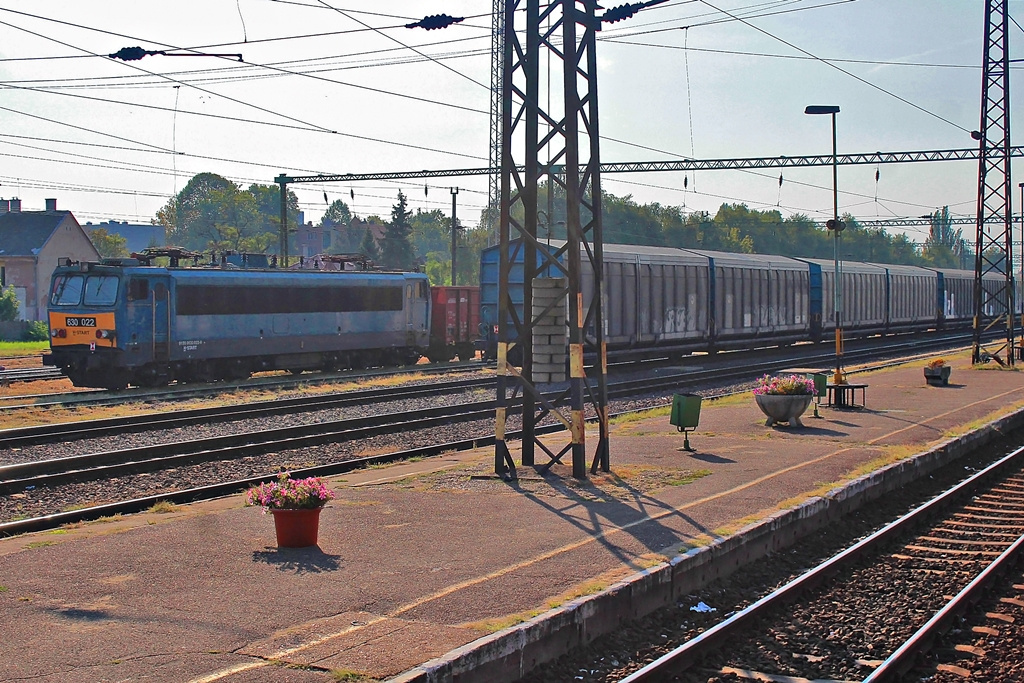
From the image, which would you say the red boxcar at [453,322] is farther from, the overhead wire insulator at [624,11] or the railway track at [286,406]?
the overhead wire insulator at [624,11]

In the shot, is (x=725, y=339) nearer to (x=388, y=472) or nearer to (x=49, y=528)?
(x=388, y=472)

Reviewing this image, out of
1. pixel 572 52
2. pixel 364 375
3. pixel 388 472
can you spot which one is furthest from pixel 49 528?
pixel 364 375

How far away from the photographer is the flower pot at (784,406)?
18062mm

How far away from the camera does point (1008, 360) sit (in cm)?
3281

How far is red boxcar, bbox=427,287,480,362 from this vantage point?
38.2 m

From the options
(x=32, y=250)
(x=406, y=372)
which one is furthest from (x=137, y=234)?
(x=406, y=372)

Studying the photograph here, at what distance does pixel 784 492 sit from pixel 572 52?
18.2ft

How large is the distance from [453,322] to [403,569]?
3029 centimetres

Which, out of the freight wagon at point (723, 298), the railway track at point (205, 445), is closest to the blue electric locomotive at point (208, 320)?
the freight wagon at point (723, 298)

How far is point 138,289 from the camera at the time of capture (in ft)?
83.8

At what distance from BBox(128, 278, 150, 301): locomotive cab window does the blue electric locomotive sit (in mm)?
24

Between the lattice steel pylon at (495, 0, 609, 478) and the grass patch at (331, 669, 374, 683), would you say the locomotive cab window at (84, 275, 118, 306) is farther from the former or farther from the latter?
the grass patch at (331, 669, 374, 683)

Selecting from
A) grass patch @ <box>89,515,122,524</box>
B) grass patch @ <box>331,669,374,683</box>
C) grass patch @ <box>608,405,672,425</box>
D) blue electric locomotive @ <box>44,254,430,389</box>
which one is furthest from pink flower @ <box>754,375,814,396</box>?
blue electric locomotive @ <box>44,254,430,389</box>

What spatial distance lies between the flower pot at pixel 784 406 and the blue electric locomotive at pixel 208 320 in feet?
48.4
